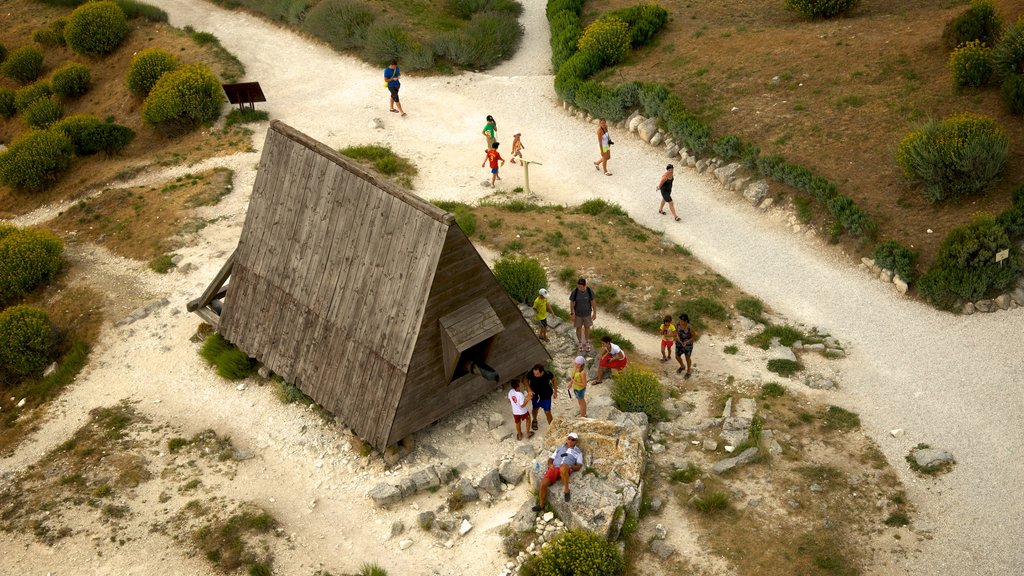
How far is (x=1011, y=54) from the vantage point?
25703mm

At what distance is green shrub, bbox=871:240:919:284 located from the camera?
890 inches

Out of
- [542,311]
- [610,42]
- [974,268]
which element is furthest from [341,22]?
[974,268]

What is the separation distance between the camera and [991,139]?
76.1ft

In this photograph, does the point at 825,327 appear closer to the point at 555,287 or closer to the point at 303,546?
the point at 555,287

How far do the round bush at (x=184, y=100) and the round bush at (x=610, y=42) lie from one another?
14319mm

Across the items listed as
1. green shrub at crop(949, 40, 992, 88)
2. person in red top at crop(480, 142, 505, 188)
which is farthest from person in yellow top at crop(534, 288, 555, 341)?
green shrub at crop(949, 40, 992, 88)

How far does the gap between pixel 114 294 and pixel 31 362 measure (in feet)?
9.36

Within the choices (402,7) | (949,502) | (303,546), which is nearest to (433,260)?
(303,546)

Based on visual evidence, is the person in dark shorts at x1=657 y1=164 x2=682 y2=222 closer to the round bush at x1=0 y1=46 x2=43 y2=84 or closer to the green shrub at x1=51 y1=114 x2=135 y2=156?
the green shrub at x1=51 y1=114 x2=135 y2=156

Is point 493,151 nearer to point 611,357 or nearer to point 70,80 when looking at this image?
point 611,357

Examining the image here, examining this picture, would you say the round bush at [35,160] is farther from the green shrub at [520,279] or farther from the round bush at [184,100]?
the green shrub at [520,279]

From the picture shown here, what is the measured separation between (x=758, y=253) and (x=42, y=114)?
28508 millimetres

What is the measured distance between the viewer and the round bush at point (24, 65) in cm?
3859

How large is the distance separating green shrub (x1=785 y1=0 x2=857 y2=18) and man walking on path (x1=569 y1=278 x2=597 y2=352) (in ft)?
→ 61.1
